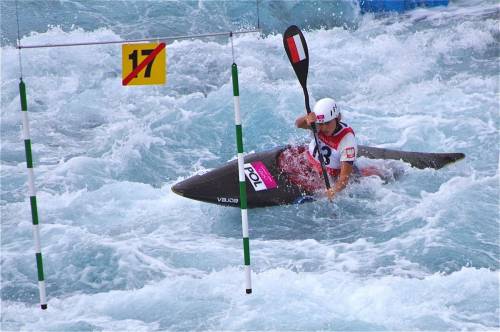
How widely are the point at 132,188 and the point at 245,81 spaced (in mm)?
3137

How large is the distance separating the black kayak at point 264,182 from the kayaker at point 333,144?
0.49 ft

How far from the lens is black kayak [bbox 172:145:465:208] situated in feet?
20.4

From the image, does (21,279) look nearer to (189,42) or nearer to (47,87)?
(47,87)

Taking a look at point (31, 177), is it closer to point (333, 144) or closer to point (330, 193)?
point (330, 193)

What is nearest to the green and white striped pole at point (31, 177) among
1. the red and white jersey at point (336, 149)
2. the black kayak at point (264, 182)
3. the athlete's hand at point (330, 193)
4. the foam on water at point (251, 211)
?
the foam on water at point (251, 211)

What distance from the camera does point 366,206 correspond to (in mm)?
6363

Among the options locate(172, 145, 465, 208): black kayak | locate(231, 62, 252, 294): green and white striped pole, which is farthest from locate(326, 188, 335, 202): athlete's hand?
locate(231, 62, 252, 294): green and white striped pole

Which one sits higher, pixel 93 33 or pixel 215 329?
pixel 93 33

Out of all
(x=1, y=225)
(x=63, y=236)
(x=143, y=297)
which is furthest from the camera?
(x=1, y=225)

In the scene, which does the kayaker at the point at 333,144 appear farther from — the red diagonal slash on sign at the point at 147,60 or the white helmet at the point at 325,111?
the red diagonal slash on sign at the point at 147,60

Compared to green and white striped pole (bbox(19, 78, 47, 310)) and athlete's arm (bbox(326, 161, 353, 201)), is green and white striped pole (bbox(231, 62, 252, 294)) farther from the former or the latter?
athlete's arm (bbox(326, 161, 353, 201))

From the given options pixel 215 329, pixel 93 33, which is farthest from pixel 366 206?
pixel 93 33

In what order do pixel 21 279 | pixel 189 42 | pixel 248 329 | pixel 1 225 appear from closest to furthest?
pixel 248 329
pixel 21 279
pixel 1 225
pixel 189 42

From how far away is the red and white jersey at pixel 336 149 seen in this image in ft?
19.7
